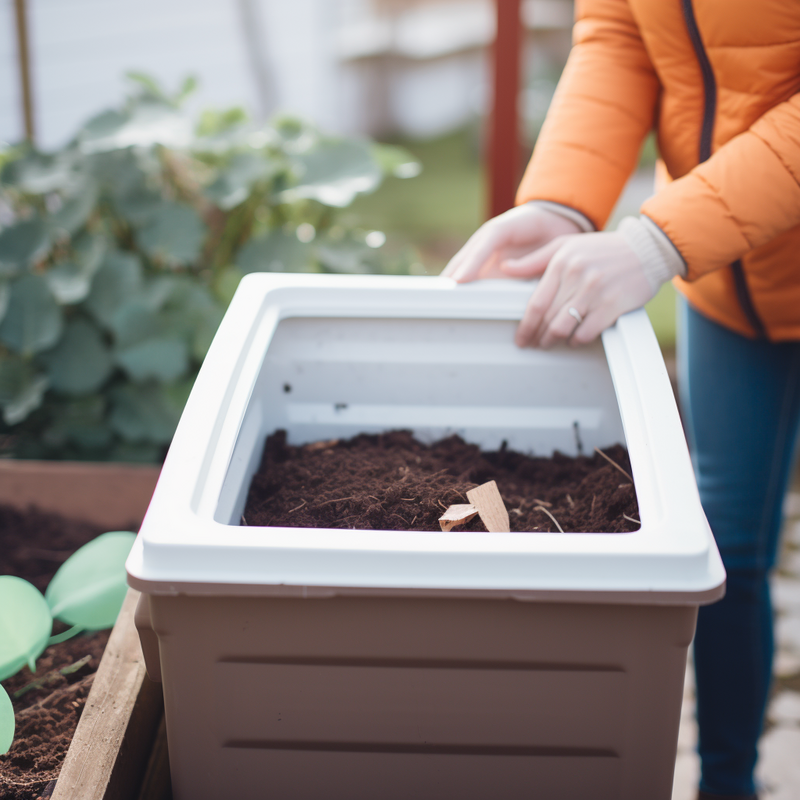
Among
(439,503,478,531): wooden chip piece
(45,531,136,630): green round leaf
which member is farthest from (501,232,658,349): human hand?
(45,531,136,630): green round leaf

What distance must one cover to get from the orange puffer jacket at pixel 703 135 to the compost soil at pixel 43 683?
773 mm

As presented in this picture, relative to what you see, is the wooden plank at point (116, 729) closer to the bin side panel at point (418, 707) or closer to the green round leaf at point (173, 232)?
the bin side panel at point (418, 707)

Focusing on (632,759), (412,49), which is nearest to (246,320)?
(632,759)

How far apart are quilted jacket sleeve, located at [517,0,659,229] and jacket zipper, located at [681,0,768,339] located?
94mm

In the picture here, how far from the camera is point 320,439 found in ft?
2.91

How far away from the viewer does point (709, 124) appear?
2.89 feet

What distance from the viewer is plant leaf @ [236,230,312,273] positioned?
1584 mm

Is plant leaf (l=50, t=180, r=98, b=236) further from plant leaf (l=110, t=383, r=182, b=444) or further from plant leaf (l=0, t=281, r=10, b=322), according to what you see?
plant leaf (l=110, t=383, r=182, b=444)

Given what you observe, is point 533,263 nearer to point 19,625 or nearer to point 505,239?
point 505,239

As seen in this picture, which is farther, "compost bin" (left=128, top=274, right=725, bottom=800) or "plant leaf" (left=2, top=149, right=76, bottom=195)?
"plant leaf" (left=2, top=149, right=76, bottom=195)

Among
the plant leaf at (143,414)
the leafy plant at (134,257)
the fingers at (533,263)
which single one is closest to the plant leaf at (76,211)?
the leafy plant at (134,257)

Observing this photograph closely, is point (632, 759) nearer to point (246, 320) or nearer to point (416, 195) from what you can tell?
point (246, 320)

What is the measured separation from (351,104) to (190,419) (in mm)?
6304

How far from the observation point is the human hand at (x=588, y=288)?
757 mm
